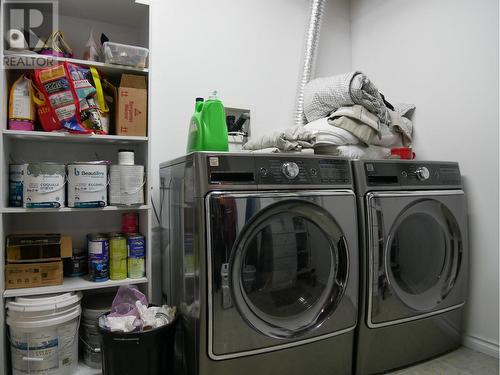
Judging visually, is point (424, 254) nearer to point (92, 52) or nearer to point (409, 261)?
point (409, 261)

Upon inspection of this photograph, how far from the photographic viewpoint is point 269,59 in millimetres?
2336

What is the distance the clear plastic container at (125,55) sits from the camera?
1.51 metres

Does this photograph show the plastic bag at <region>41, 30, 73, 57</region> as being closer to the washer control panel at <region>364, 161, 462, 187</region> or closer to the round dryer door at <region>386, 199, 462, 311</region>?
the washer control panel at <region>364, 161, 462, 187</region>

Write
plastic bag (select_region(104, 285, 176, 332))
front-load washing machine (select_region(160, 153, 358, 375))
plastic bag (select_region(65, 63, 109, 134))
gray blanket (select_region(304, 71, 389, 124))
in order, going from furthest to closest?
gray blanket (select_region(304, 71, 389, 124)) < plastic bag (select_region(65, 63, 109, 134)) < plastic bag (select_region(104, 285, 176, 332)) < front-load washing machine (select_region(160, 153, 358, 375))

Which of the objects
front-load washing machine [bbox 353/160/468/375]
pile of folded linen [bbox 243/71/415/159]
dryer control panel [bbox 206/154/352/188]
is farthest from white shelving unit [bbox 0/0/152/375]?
front-load washing machine [bbox 353/160/468/375]

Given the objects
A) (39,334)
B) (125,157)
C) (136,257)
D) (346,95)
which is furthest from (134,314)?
(346,95)

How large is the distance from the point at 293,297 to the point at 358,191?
22.4 inches

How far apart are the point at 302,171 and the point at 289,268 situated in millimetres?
418

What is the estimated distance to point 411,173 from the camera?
1.68 m

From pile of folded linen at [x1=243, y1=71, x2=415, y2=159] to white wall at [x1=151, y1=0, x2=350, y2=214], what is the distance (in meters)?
0.34

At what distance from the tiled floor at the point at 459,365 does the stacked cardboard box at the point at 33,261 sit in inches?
65.3

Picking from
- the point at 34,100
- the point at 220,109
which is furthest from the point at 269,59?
the point at 34,100

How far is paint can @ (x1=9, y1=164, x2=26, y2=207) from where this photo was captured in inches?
55.5

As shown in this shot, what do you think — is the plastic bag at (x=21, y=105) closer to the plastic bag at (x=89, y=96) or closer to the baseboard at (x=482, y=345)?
the plastic bag at (x=89, y=96)
